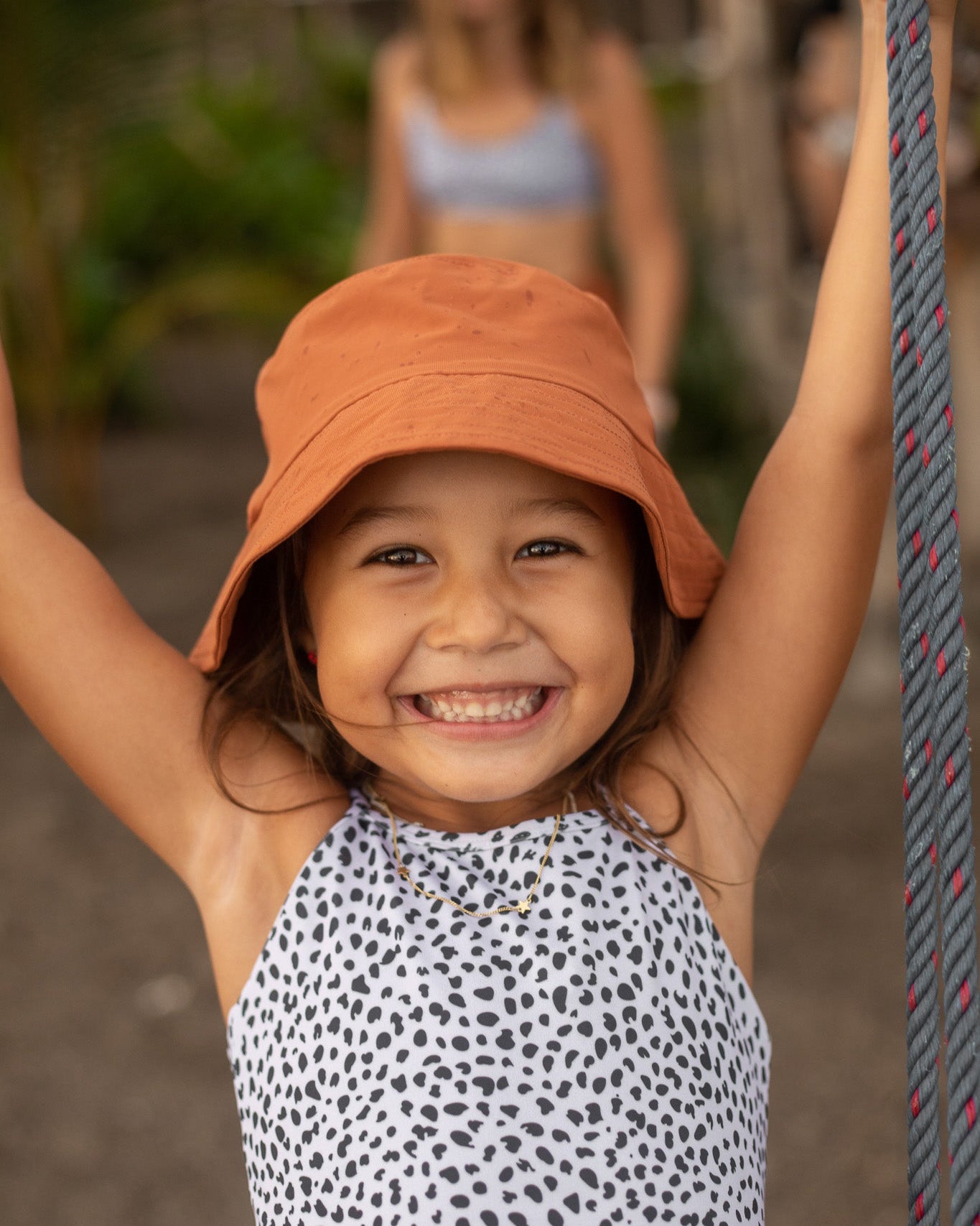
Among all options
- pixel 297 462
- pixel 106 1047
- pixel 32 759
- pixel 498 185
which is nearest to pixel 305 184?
pixel 32 759

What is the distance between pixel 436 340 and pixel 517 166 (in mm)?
2055

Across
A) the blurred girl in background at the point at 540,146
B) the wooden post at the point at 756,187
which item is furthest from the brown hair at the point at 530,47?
the wooden post at the point at 756,187

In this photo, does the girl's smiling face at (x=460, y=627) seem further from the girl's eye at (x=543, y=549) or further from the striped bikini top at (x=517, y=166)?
the striped bikini top at (x=517, y=166)

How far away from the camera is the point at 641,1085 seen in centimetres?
131

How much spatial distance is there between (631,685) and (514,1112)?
0.41 metres

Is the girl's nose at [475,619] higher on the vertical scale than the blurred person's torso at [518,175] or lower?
higher

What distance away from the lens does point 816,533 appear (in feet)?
4.71

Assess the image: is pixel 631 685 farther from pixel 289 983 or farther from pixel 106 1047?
pixel 106 1047

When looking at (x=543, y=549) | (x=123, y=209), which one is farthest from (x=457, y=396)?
(x=123, y=209)

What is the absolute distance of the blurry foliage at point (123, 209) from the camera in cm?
545

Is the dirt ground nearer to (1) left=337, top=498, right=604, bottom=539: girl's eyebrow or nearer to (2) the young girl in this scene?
(2) the young girl

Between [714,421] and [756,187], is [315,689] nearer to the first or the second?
[714,421]

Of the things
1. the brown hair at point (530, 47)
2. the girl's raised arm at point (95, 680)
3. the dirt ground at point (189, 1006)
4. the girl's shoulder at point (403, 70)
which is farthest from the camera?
the girl's shoulder at point (403, 70)

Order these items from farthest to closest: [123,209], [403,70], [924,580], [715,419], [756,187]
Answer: [123,209], [756,187], [715,419], [403,70], [924,580]
